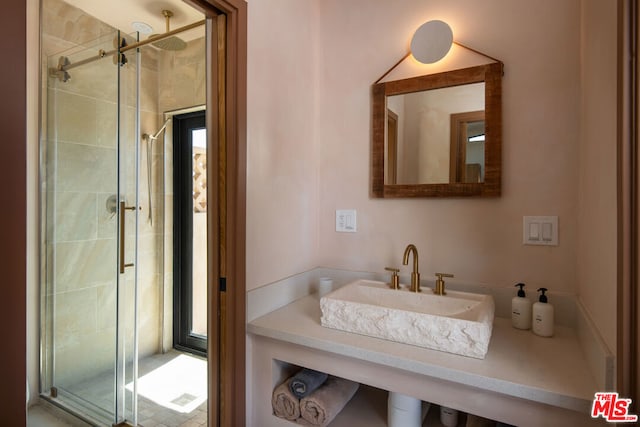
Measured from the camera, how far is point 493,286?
1.33 meters

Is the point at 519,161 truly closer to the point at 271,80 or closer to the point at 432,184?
the point at 432,184

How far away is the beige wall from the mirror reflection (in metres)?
0.35

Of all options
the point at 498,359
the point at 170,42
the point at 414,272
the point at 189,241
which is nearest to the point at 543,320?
the point at 498,359

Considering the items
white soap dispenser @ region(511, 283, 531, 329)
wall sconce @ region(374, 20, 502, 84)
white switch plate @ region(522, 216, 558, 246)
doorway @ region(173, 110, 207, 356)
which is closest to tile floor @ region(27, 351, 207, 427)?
doorway @ region(173, 110, 207, 356)

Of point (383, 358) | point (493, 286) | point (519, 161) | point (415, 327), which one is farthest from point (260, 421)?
point (519, 161)

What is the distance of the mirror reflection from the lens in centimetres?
136

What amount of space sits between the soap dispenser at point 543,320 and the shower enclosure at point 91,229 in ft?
7.01

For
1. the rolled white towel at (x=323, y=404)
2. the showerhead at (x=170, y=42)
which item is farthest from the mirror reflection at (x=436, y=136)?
the showerhead at (x=170, y=42)

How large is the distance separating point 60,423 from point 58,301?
66cm

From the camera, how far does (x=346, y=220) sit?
1655mm

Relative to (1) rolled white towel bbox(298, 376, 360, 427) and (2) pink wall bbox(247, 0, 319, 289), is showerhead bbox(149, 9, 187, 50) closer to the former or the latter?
(2) pink wall bbox(247, 0, 319, 289)

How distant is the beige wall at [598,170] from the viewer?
77 centimetres

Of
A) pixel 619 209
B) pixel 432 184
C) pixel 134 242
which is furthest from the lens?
pixel 134 242

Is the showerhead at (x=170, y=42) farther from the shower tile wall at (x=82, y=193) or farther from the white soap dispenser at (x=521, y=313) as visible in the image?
the white soap dispenser at (x=521, y=313)
